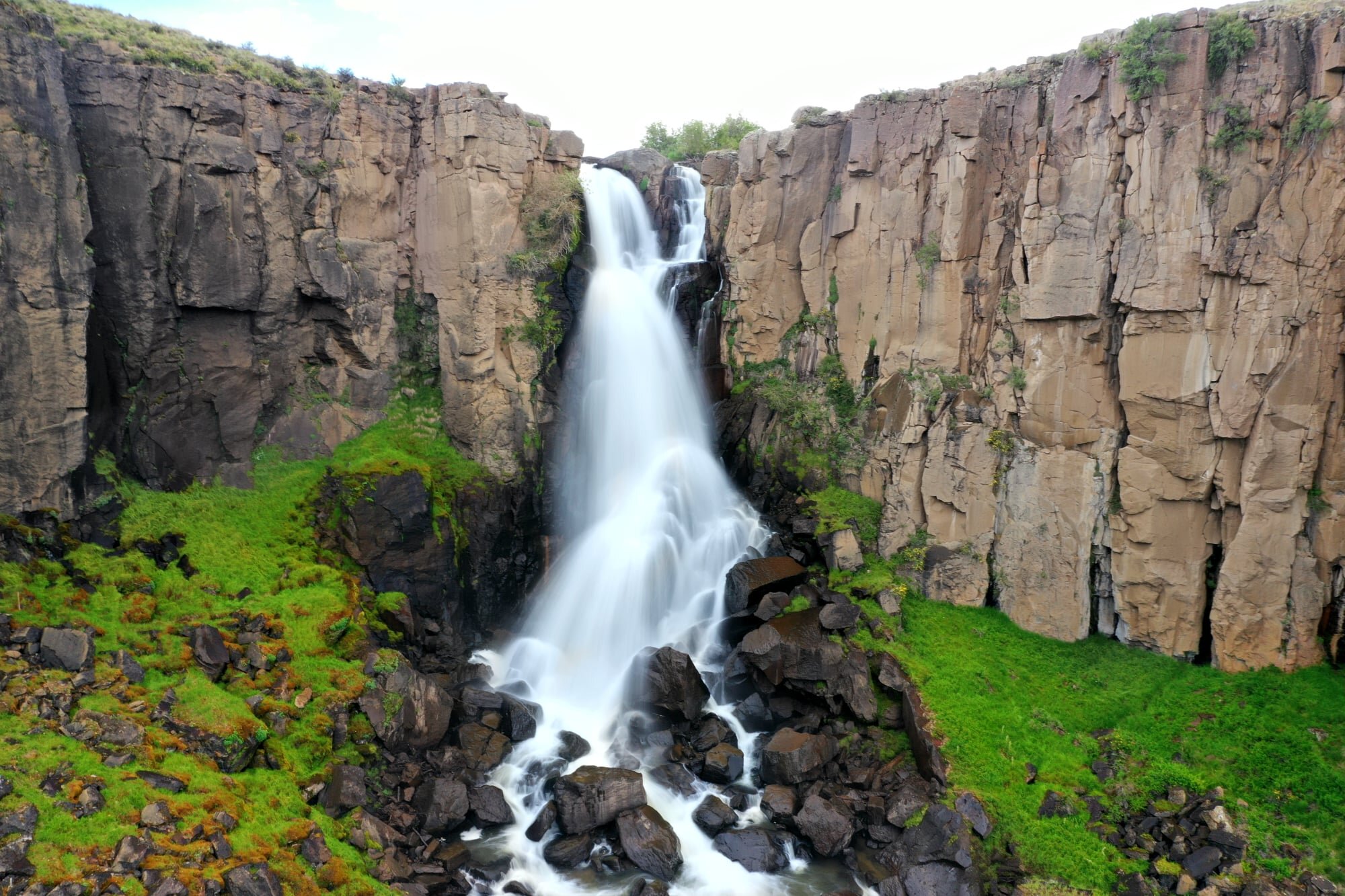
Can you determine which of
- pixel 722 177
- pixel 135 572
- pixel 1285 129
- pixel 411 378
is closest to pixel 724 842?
pixel 135 572

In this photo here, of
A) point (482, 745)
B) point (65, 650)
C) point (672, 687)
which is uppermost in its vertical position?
point (65, 650)

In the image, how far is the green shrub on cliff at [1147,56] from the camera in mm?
14844

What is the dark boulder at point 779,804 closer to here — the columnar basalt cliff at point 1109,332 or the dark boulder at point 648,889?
the dark boulder at point 648,889

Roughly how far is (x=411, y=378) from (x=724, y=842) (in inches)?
582

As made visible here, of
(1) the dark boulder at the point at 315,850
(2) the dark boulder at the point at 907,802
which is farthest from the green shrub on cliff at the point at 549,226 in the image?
(2) the dark boulder at the point at 907,802

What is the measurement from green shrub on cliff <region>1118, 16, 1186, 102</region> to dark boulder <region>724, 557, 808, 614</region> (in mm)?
12279

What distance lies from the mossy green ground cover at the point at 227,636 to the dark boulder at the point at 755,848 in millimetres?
5868

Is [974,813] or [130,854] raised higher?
[130,854]

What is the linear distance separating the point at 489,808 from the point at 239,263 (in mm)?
14240

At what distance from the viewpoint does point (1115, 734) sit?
47.2 feet

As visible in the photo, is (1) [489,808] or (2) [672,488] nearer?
(1) [489,808]

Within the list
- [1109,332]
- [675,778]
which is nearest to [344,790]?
[675,778]

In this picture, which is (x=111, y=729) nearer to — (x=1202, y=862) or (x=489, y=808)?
(x=489, y=808)

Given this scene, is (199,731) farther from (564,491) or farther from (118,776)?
(564,491)
